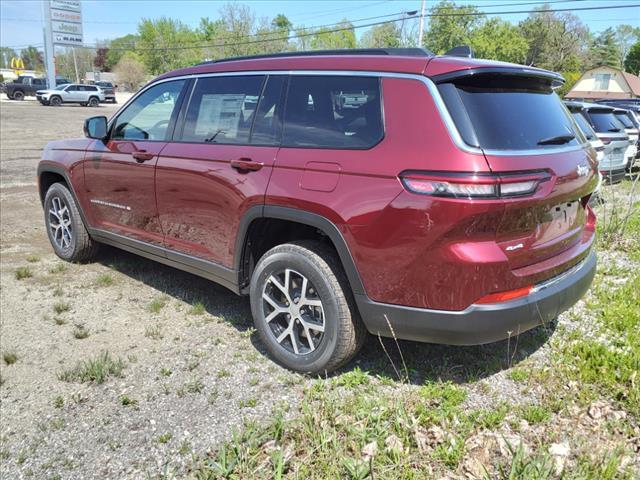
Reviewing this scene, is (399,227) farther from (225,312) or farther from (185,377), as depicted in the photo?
(225,312)

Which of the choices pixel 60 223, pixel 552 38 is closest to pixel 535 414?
pixel 60 223

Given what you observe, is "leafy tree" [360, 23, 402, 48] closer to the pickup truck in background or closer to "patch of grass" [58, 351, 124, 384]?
the pickup truck in background

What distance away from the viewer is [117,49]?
10400cm

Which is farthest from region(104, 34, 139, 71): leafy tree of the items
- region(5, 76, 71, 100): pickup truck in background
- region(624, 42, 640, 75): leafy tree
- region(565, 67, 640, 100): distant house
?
region(624, 42, 640, 75): leafy tree

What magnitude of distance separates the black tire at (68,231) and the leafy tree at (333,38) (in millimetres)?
67291

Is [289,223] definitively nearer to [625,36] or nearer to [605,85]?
[605,85]

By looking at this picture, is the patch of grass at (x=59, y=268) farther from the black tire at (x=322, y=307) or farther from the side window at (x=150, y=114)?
the black tire at (x=322, y=307)

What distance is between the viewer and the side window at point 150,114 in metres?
4.25

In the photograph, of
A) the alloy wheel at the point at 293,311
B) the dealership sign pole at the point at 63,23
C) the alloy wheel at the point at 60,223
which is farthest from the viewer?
the dealership sign pole at the point at 63,23

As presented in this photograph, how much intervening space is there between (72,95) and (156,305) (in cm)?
4307

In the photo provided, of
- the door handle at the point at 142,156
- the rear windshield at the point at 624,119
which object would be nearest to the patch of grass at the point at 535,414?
the door handle at the point at 142,156

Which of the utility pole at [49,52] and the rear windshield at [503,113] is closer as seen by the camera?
the rear windshield at [503,113]

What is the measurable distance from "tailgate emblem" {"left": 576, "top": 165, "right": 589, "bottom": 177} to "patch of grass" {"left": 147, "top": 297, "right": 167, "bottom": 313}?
3320mm

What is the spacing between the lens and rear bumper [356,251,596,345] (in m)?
2.65
